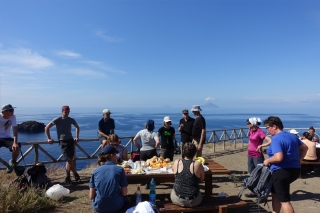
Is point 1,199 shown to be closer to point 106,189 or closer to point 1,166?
point 106,189

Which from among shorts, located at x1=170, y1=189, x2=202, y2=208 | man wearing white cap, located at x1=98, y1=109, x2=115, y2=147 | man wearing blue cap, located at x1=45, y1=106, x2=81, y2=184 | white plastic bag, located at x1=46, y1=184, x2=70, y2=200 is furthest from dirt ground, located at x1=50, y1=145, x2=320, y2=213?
shorts, located at x1=170, y1=189, x2=202, y2=208

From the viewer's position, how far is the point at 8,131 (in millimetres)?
4926

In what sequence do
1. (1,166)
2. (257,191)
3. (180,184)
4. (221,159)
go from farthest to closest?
(221,159) → (1,166) → (257,191) → (180,184)

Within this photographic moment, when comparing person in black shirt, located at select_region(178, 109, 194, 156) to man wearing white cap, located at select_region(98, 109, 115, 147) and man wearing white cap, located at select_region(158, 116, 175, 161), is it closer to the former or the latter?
man wearing white cap, located at select_region(158, 116, 175, 161)

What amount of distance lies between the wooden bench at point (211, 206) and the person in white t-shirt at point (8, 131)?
3.53 meters

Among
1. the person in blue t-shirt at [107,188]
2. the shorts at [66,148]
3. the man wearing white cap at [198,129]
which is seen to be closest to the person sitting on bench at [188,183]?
the person in blue t-shirt at [107,188]

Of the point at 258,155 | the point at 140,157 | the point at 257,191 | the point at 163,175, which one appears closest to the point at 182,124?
the point at 140,157

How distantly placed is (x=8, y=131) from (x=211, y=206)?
15.4ft

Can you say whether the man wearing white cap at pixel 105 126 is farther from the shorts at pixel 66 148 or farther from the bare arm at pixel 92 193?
the bare arm at pixel 92 193

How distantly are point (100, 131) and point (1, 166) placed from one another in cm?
284

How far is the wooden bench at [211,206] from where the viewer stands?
3.11m

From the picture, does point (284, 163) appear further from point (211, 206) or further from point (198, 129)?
point (198, 129)

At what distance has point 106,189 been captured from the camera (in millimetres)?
2896

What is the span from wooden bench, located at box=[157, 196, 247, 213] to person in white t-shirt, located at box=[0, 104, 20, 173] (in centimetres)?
353
